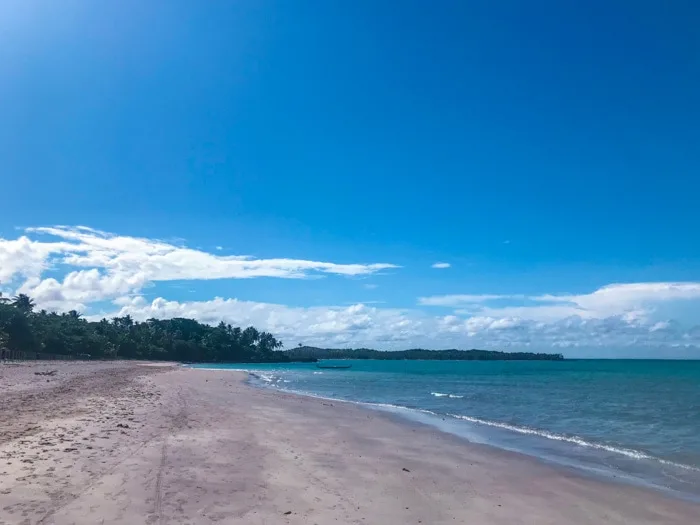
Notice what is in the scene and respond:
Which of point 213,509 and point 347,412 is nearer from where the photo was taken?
point 213,509

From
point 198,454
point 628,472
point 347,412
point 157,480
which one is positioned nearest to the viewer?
point 157,480

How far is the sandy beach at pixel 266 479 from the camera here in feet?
28.9

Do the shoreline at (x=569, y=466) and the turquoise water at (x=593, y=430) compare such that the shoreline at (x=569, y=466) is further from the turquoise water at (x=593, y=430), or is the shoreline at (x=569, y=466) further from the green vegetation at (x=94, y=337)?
the green vegetation at (x=94, y=337)

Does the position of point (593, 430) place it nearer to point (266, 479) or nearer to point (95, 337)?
point (266, 479)

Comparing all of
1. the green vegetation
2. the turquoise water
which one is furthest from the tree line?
the turquoise water

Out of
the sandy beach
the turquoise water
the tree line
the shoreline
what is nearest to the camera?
the sandy beach

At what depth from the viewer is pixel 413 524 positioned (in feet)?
29.8

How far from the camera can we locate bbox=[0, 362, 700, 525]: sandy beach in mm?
8805

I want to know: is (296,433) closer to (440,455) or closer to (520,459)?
(440,455)

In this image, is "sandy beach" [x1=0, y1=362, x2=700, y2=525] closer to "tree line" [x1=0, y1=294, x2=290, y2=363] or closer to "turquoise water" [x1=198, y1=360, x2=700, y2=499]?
"turquoise water" [x1=198, y1=360, x2=700, y2=499]

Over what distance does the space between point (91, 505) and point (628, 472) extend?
1352 cm

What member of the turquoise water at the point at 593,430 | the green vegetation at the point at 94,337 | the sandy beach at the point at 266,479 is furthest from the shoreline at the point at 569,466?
the green vegetation at the point at 94,337

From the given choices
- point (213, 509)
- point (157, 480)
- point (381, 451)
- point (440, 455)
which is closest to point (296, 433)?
point (381, 451)

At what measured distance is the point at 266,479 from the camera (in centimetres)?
1145
